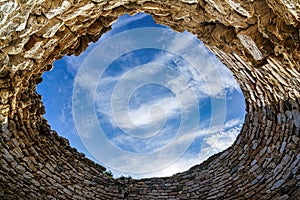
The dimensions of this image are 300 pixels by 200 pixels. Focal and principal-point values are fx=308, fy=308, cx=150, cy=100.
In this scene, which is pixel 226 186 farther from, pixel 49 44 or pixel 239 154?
pixel 49 44

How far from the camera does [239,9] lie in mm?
3475

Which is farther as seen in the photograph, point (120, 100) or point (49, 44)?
point (120, 100)

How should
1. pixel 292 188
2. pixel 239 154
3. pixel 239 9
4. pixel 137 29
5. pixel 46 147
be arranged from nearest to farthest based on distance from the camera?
1. pixel 239 9
2. pixel 292 188
3. pixel 46 147
4. pixel 239 154
5. pixel 137 29

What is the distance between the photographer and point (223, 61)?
5.79 metres

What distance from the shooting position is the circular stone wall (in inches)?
135

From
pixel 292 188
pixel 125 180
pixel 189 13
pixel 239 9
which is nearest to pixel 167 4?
pixel 189 13

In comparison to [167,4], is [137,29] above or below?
above

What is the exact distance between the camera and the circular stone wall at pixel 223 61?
3.42 metres

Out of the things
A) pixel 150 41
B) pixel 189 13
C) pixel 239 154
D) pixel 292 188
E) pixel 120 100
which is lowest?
pixel 292 188

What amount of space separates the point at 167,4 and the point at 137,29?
341cm

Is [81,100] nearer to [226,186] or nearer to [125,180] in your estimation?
[125,180]

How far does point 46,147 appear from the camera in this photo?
5.73 m

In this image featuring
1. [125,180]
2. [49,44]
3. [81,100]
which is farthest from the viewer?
[81,100]

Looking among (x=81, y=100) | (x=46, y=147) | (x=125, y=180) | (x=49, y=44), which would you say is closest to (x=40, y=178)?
(x=46, y=147)
